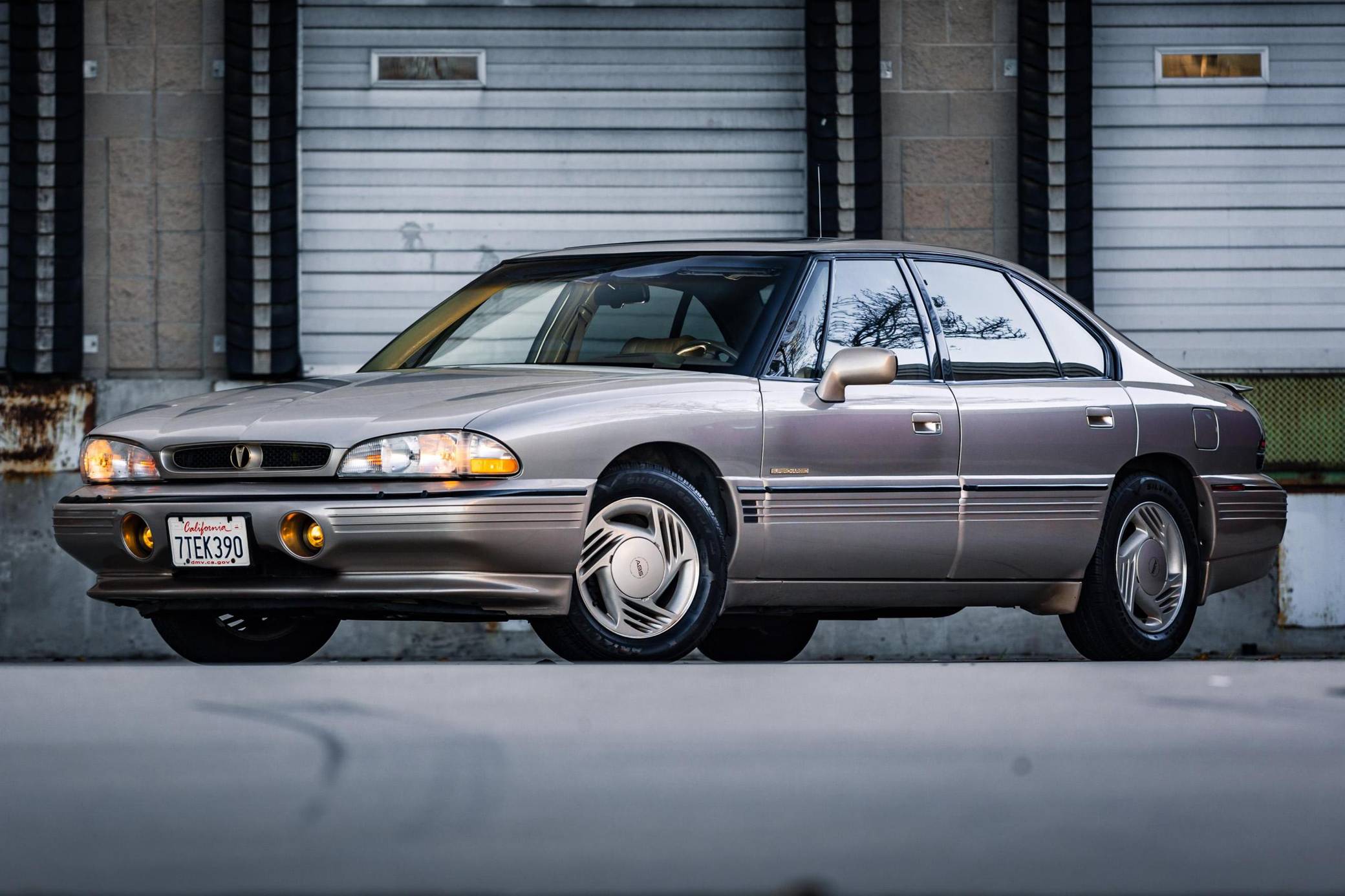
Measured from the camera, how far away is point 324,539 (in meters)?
5.36

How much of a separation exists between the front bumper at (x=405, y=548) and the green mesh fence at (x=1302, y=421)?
27.4ft

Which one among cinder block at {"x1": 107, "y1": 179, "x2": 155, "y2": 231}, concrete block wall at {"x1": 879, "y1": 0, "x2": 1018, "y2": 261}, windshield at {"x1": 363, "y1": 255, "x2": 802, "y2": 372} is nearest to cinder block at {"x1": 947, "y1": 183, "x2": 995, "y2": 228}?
concrete block wall at {"x1": 879, "y1": 0, "x2": 1018, "y2": 261}

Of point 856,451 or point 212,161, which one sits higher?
point 212,161

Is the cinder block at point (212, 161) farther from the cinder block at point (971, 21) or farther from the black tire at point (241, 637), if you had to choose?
the black tire at point (241, 637)

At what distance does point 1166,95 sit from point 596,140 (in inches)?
145

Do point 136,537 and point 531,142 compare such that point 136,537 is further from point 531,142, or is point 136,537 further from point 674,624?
point 531,142

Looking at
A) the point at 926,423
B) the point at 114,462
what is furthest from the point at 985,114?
the point at 114,462

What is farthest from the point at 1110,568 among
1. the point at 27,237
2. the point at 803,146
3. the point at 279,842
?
the point at 27,237

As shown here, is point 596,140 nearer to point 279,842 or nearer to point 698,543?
point 698,543

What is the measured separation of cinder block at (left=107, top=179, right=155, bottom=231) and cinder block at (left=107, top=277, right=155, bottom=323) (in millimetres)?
337

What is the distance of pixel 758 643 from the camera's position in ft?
25.0

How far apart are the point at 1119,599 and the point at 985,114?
264 inches

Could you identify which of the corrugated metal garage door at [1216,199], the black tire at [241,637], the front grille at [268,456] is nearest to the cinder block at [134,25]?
the corrugated metal garage door at [1216,199]

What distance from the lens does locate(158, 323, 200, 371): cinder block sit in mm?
12586
